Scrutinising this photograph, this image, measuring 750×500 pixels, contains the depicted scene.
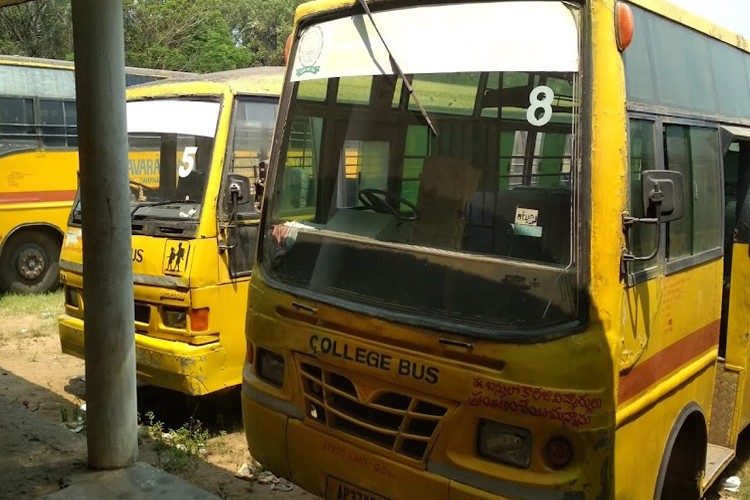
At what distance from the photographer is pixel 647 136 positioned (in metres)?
3.03

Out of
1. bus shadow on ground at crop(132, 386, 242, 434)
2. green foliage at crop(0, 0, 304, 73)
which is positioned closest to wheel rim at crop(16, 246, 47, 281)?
bus shadow on ground at crop(132, 386, 242, 434)

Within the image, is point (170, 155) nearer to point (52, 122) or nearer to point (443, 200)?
point (443, 200)

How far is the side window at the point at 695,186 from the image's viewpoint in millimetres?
3266

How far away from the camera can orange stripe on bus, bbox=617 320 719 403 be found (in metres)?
2.86

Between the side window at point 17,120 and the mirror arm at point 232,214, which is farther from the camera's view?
the side window at point 17,120

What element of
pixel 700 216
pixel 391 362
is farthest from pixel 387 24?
pixel 700 216

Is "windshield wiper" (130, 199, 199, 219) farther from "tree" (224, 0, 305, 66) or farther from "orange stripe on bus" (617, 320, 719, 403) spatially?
"tree" (224, 0, 305, 66)

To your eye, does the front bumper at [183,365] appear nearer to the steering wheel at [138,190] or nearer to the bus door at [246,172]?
the bus door at [246,172]

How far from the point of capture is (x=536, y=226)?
2.89m

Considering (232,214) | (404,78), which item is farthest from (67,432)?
(404,78)

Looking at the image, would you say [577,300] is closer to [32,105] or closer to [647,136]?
[647,136]

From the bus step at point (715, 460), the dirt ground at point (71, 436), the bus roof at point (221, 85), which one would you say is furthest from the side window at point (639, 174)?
the bus roof at point (221, 85)

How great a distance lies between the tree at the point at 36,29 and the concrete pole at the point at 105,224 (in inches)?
946

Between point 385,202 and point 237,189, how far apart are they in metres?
1.89
